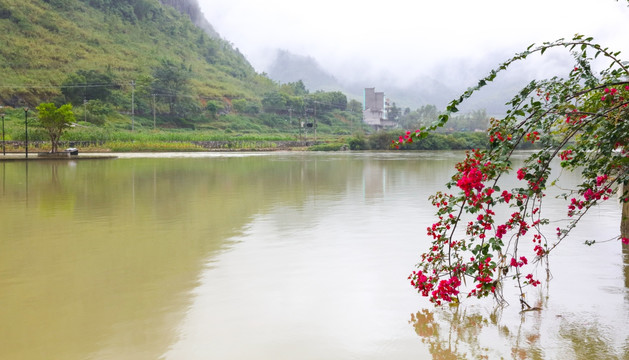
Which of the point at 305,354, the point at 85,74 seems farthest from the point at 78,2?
the point at 305,354

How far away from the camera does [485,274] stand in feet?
14.8

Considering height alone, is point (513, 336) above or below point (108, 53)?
below

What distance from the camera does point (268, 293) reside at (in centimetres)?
595

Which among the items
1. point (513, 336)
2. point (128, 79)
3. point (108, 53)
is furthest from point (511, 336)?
point (108, 53)

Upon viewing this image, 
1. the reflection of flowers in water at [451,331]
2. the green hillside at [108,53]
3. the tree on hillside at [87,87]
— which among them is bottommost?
the reflection of flowers in water at [451,331]

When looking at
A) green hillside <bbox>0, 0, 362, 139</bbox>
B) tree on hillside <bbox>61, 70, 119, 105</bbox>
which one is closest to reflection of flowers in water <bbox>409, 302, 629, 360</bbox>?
green hillside <bbox>0, 0, 362, 139</bbox>

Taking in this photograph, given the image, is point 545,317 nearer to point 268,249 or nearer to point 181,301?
point 181,301

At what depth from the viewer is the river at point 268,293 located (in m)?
4.52

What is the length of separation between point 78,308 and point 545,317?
473cm

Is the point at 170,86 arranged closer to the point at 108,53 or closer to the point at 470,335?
the point at 108,53

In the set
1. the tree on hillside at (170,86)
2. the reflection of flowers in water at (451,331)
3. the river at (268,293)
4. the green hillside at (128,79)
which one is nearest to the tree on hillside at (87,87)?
the green hillside at (128,79)

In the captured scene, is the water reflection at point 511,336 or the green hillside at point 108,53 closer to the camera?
the water reflection at point 511,336

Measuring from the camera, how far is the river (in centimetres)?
452

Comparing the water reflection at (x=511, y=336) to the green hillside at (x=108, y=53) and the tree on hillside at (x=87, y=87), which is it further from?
the tree on hillside at (x=87, y=87)
